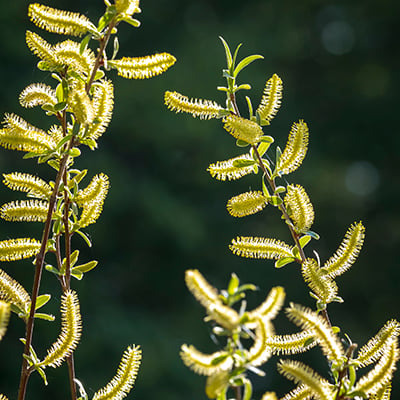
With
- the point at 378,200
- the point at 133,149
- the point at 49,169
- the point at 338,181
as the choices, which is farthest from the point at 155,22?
the point at 378,200

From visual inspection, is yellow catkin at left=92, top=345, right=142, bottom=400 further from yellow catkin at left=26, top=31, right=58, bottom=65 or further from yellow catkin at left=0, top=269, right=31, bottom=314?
yellow catkin at left=26, top=31, right=58, bottom=65

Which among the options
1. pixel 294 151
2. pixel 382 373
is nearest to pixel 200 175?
pixel 294 151

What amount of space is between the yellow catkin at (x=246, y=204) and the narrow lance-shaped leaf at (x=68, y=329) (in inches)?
4.8

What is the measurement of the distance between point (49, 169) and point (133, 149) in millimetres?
754

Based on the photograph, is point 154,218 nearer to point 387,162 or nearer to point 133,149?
point 133,149

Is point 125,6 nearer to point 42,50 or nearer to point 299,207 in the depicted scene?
point 42,50

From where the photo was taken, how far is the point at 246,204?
1.43 ft

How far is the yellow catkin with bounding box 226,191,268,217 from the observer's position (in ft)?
1.42

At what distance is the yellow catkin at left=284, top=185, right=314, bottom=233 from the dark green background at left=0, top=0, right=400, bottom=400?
3570 mm

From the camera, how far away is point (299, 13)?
565 cm

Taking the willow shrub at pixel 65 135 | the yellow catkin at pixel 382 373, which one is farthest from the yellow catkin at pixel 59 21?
the yellow catkin at pixel 382 373

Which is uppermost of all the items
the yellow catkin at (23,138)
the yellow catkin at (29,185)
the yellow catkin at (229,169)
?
the yellow catkin at (229,169)

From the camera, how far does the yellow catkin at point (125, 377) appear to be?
382 millimetres

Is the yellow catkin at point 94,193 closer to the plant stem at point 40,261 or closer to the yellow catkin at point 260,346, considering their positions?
the plant stem at point 40,261
